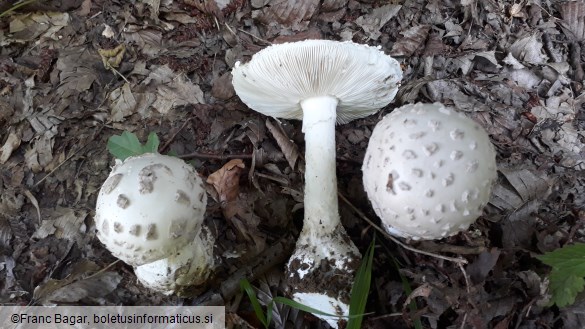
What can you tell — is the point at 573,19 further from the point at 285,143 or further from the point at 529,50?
the point at 285,143

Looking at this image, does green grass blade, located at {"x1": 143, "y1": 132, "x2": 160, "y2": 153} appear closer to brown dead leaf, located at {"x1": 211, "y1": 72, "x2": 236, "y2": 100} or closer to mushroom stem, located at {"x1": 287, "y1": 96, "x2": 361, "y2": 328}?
brown dead leaf, located at {"x1": 211, "y1": 72, "x2": 236, "y2": 100}

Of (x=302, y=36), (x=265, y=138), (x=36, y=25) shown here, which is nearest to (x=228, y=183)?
(x=265, y=138)

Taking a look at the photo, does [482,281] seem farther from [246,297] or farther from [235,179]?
[235,179]

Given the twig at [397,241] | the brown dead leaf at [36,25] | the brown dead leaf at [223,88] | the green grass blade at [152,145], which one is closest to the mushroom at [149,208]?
the green grass blade at [152,145]

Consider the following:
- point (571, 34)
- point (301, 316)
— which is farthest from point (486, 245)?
point (571, 34)

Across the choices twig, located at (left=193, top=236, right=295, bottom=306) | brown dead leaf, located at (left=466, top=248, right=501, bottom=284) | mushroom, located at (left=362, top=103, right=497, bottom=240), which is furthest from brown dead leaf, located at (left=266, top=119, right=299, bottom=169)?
brown dead leaf, located at (left=466, top=248, right=501, bottom=284)

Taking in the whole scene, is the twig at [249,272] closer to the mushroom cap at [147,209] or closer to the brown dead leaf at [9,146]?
the mushroom cap at [147,209]

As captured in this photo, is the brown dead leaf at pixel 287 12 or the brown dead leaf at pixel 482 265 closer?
the brown dead leaf at pixel 482 265
